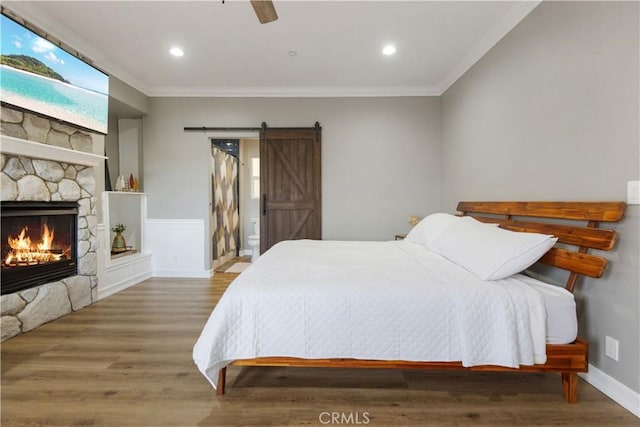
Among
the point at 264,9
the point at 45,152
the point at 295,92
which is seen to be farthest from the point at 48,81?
the point at 295,92

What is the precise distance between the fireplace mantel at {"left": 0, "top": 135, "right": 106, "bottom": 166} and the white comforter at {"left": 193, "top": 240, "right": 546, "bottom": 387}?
87.3 inches

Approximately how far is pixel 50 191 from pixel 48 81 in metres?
0.96

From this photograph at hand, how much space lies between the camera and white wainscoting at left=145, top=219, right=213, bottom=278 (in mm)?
4180

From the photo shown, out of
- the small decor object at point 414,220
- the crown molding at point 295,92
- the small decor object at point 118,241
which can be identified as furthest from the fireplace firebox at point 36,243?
the small decor object at point 414,220

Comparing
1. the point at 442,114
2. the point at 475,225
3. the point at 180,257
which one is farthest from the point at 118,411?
the point at 442,114

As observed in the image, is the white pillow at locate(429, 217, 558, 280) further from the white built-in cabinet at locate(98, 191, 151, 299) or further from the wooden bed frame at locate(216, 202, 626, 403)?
the white built-in cabinet at locate(98, 191, 151, 299)

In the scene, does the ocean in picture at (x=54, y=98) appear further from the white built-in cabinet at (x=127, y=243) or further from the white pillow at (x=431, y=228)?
the white pillow at (x=431, y=228)

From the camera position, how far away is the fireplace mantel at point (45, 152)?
2.18 meters

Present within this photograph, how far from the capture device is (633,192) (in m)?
1.45

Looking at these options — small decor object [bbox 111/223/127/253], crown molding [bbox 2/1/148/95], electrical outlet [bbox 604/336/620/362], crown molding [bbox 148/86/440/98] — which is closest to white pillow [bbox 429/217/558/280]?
electrical outlet [bbox 604/336/620/362]

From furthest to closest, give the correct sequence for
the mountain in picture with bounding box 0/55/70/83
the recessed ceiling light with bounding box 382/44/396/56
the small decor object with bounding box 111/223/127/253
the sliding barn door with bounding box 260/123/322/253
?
the sliding barn door with bounding box 260/123/322/253, the small decor object with bounding box 111/223/127/253, the recessed ceiling light with bounding box 382/44/396/56, the mountain in picture with bounding box 0/55/70/83

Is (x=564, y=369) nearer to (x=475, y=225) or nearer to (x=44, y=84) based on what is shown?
(x=475, y=225)

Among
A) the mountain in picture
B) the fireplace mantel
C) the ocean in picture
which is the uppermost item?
the mountain in picture

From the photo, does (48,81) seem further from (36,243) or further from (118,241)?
(118,241)
